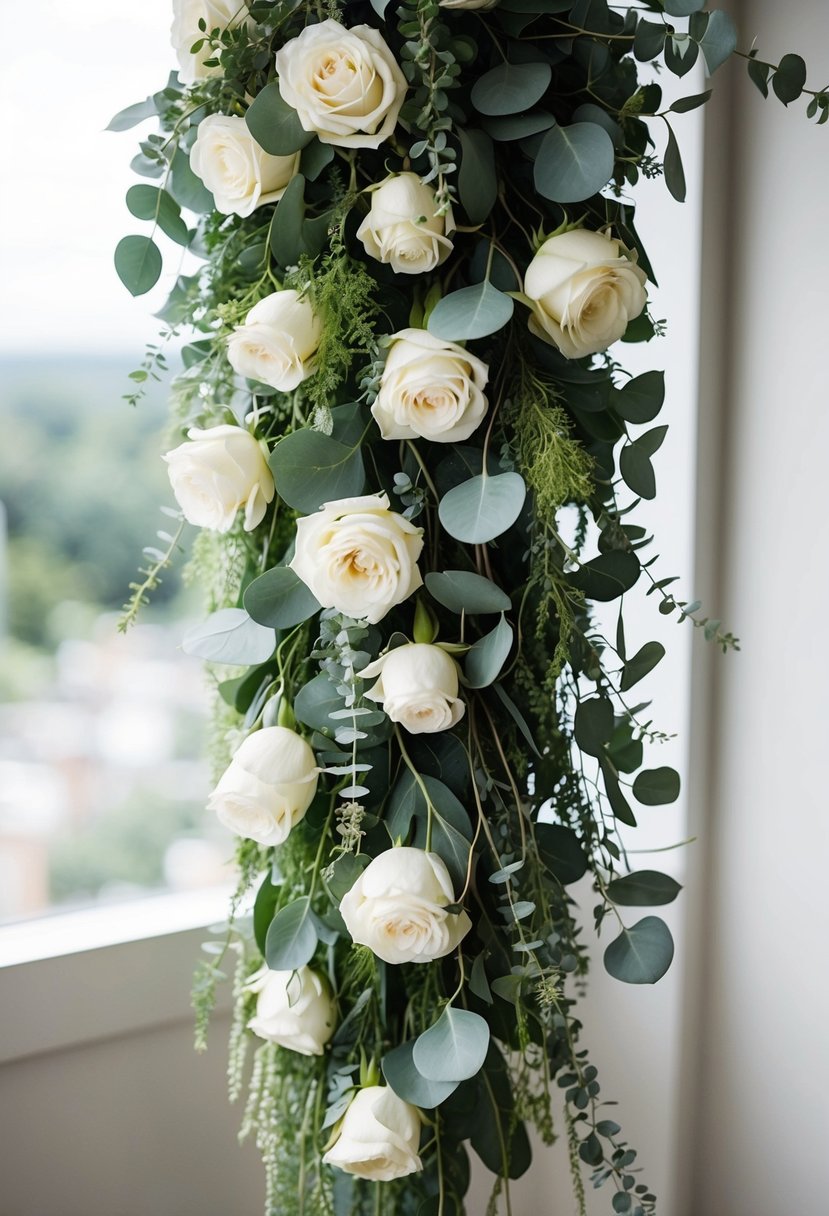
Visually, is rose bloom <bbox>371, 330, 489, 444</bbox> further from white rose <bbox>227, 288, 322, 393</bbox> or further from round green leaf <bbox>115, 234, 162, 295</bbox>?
round green leaf <bbox>115, 234, 162, 295</bbox>

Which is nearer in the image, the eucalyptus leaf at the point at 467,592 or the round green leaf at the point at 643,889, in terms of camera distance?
the eucalyptus leaf at the point at 467,592

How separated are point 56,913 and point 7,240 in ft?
2.46

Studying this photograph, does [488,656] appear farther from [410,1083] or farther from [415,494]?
[410,1083]

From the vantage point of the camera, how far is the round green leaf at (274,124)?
69 centimetres

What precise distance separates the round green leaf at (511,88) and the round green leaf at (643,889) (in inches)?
23.5

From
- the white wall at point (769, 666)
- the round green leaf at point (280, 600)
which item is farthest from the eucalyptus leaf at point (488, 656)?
the white wall at point (769, 666)

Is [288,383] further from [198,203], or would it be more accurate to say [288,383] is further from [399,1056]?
[399,1056]

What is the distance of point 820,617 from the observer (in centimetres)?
114

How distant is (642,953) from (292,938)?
0.27 m

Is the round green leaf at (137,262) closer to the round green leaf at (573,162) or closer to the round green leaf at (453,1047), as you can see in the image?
the round green leaf at (573,162)

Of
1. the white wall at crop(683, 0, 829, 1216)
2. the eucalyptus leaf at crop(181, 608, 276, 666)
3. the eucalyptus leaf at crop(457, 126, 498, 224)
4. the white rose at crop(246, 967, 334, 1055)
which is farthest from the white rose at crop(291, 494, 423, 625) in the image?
the white wall at crop(683, 0, 829, 1216)

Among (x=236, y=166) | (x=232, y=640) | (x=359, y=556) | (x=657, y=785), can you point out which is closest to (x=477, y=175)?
(x=236, y=166)

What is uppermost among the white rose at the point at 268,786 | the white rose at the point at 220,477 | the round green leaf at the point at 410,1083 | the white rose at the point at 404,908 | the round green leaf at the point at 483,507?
the white rose at the point at 220,477

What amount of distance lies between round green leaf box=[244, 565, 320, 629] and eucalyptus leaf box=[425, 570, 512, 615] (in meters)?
0.09
